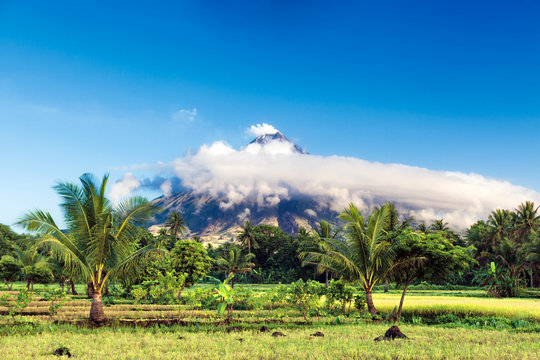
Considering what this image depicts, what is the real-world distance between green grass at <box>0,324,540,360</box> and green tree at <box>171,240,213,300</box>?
46.9 feet

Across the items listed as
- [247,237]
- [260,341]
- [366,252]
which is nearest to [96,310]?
[260,341]

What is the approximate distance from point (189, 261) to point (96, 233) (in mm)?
12762

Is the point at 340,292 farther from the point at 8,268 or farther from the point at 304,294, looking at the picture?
the point at 8,268

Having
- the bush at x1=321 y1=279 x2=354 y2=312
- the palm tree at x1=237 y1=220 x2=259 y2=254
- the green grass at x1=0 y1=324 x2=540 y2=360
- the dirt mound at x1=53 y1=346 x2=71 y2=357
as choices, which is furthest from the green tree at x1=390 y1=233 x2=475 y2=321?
the palm tree at x1=237 y1=220 x2=259 y2=254

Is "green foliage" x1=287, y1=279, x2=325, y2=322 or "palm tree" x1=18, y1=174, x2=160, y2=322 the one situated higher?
"palm tree" x1=18, y1=174, x2=160, y2=322

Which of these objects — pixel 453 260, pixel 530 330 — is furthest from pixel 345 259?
pixel 530 330

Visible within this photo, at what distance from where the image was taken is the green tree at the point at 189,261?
2641cm

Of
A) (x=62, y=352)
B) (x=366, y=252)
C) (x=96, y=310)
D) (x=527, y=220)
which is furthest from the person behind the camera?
(x=527, y=220)

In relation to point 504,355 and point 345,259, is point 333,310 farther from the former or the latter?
point 504,355

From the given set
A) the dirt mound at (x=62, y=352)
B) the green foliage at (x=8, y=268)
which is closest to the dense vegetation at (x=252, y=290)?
the dirt mound at (x=62, y=352)

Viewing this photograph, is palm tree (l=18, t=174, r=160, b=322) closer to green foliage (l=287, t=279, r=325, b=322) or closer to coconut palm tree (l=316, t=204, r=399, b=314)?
green foliage (l=287, t=279, r=325, b=322)

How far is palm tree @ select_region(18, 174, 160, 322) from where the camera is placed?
1390 centimetres

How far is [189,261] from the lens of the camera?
86.5 ft

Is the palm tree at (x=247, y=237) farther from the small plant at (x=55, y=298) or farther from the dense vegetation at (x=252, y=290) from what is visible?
the small plant at (x=55, y=298)
